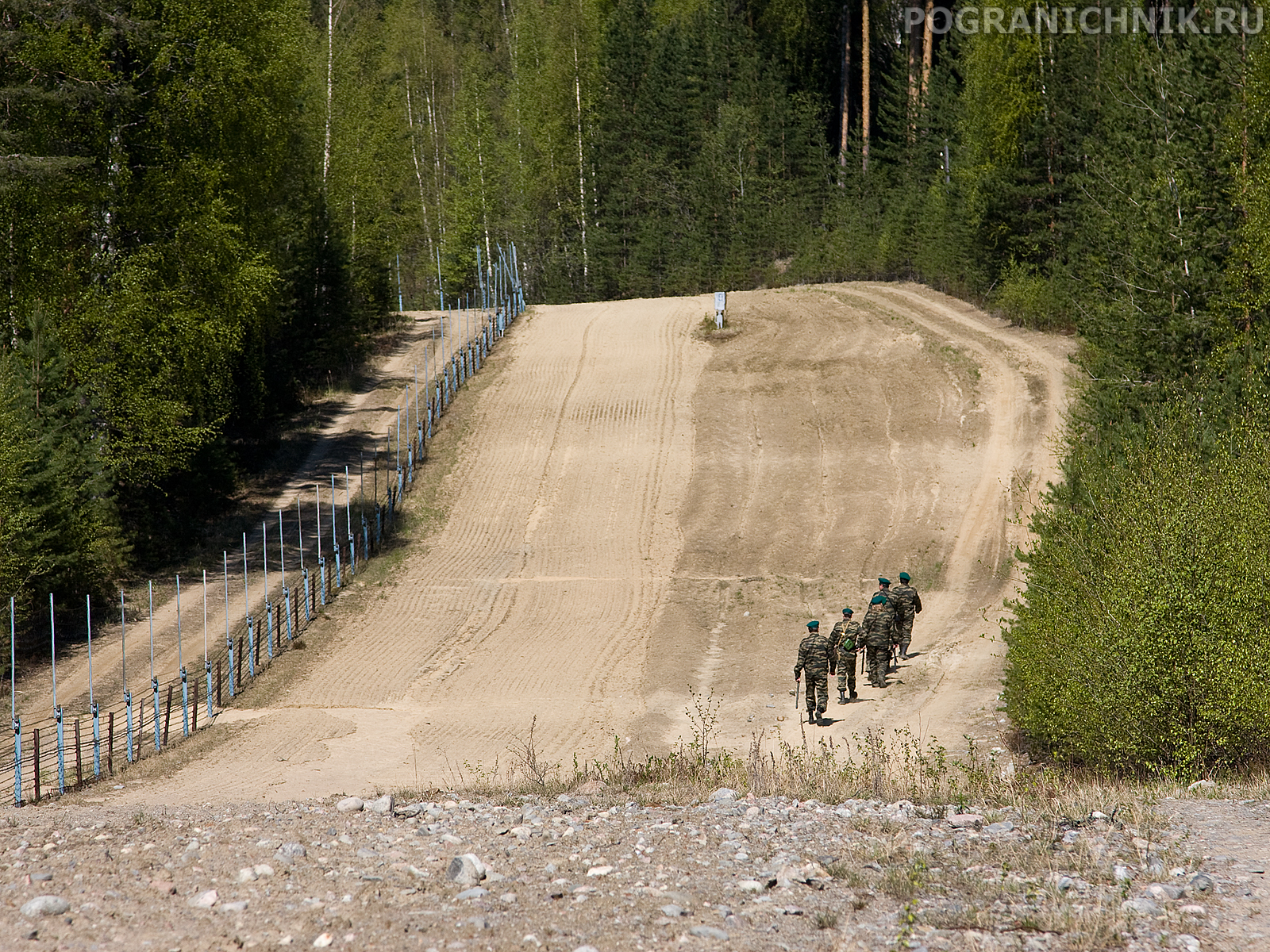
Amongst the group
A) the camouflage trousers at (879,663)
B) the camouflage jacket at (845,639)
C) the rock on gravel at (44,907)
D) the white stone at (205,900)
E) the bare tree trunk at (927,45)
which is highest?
the bare tree trunk at (927,45)

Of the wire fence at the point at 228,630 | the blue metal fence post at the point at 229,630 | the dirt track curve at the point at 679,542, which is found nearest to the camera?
the wire fence at the point at 228,630

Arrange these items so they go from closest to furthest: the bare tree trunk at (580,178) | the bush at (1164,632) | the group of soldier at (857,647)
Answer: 1. the bush at (1164,632)
2. the group of soldier at (857,647)
3. the bare tree trunk at (580,178)

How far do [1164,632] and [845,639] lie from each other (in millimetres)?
6528

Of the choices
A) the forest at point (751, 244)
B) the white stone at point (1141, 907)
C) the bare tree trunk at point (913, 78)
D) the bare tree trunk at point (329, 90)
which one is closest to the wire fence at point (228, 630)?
the forest at point (751, 244)

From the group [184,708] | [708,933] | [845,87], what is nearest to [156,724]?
[184,708]

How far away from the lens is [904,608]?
1998 cm

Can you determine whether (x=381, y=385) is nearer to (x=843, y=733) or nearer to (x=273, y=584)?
(x=273, y=584)

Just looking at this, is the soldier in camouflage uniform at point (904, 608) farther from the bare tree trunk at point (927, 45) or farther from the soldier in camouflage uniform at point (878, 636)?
the bare tree trunk at point (927, 45)

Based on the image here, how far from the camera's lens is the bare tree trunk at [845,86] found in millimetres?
56219

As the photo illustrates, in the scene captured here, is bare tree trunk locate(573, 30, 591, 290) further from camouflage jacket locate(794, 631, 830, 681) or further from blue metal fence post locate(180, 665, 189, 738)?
camouflage jacket locate(794, 631, 830, 681)

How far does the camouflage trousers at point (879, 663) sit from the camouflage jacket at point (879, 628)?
0.07m

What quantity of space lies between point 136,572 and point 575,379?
15.3 metres

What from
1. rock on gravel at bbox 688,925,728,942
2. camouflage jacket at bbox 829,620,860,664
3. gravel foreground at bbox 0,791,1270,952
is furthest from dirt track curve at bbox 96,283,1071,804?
rock on gravel at bbox 688,925,728,942

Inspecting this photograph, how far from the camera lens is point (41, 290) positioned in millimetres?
22734
